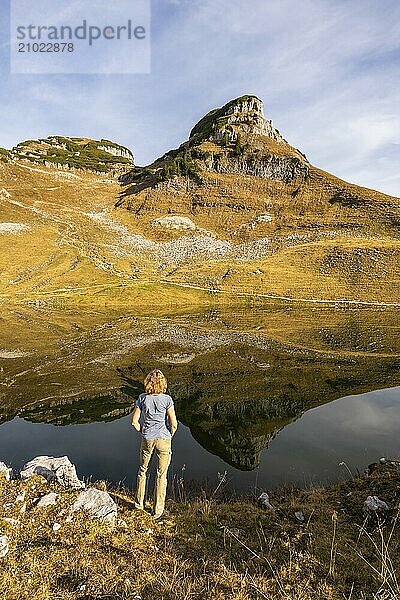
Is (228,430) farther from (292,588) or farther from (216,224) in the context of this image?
(216,224)

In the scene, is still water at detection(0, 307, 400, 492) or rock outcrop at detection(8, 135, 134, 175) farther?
rock outcrop at detection(8, 135, 134, 175)

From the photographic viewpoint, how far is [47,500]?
839 cm

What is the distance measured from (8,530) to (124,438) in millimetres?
7173

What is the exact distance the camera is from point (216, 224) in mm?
80812

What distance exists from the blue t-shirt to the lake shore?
190 centimetres

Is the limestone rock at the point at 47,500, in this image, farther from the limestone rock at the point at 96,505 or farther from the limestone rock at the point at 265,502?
the limestone rock at the point at 265,502

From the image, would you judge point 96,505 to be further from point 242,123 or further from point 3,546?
point 242,123

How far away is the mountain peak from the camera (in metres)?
110

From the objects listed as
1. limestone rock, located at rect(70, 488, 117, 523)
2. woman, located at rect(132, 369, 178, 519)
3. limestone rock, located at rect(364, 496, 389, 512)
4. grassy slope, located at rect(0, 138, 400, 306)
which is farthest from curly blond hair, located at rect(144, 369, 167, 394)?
grassy slope, located at rect(0, 138, 400, 306)

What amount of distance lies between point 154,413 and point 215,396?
35.6ft

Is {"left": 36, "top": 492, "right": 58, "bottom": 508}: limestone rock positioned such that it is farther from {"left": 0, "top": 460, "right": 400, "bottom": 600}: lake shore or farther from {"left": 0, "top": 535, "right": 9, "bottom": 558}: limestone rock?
{"left": 0, "top": 535, "right": 9, "bottom": 558}: limestone rock

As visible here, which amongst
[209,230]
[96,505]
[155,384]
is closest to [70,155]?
[209,230]

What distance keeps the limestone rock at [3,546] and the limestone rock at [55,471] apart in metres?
2.00

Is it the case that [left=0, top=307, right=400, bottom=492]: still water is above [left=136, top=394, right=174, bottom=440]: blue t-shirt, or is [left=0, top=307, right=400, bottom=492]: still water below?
below
